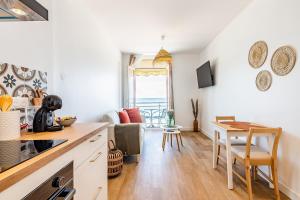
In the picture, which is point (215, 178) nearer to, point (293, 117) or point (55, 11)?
point (293, 117)

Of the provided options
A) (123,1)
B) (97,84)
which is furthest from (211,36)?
(97,84)

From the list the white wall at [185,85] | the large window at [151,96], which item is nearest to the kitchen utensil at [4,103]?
the large window at [151,96]

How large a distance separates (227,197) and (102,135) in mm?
1572

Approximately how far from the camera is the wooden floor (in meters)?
2.08

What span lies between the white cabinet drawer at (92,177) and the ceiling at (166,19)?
2.34 m

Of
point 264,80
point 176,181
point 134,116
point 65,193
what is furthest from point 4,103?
point 134,116

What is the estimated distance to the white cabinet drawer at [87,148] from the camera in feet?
3.47

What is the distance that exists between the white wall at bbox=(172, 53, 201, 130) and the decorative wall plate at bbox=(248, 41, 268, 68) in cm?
333

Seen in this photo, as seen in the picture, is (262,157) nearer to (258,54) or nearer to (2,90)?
(258,54)

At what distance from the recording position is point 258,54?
265cm

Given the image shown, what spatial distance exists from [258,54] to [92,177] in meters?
2.71

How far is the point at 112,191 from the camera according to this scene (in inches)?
85.6

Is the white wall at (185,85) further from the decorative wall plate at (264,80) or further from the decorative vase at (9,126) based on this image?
the decorative vase at (9,126)

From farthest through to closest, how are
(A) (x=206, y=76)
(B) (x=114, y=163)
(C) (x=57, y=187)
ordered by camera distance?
(A) (x=206, y=76), (B) (x=114, y=163), (C) (x=57, y=187)
